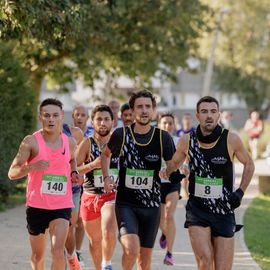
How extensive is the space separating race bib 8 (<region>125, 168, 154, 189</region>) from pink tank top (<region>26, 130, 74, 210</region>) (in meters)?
0.57

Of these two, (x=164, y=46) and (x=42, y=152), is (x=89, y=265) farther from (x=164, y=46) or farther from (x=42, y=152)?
(x=164, y=46)

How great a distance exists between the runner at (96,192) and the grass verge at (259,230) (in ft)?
7.89

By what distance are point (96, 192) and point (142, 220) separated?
121 centimetres

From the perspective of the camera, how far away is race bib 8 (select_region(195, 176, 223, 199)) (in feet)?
24.0

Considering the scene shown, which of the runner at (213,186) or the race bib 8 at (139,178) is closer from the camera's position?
the runner at (213,186)

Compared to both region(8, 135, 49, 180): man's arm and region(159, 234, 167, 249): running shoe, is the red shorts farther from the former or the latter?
region(159, 234, 167, 249): running shoe

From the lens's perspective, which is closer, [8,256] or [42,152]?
[42,152]

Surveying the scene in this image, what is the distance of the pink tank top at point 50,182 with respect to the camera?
7379mm

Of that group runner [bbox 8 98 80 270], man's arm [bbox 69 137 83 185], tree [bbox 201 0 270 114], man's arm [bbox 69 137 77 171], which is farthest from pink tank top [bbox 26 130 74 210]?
tree [bbox 201 0 270 114]

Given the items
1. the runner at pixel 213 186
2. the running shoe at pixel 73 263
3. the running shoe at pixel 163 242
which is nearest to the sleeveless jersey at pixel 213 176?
the runner at pixel 213 186

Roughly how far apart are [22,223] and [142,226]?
5.94 m

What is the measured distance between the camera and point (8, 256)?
10102 millimetres

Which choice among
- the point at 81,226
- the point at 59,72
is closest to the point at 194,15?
the point at 59,72

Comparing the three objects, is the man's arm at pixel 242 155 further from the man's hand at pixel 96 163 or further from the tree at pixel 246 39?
the tree at pixel 246 39
